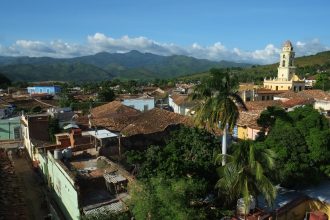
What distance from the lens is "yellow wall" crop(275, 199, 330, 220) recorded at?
1619 centimetres

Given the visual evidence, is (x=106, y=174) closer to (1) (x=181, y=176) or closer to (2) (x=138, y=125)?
(1) (x=181, y=176)

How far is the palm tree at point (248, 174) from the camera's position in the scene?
Result: 12.3 m

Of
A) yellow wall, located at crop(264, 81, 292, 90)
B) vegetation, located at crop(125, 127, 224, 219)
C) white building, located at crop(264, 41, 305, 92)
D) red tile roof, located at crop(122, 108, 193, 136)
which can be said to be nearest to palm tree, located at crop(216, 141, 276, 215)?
vegetation, located at crop(125, 127, 224, 219)

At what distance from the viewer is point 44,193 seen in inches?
861

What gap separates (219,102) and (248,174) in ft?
17.3

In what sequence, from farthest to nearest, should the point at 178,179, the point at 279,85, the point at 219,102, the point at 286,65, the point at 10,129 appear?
the point at 286,65 → the point at 279,85 → the point at 10,129 → the point at 219,102 → the point at 178,179

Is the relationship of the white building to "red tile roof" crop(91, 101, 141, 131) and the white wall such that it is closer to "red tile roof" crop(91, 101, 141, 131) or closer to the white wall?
the white wall

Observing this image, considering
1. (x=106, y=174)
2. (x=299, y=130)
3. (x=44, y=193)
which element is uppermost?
(x=299, y=130)

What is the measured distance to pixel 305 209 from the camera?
56.1 ft

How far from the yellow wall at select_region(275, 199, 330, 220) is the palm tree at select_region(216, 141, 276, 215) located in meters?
4.09

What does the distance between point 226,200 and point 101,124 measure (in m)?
14.7

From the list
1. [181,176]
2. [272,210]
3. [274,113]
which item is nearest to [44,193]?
[181,176]

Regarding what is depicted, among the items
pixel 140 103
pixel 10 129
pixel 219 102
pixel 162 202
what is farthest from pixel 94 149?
pixel 140 103

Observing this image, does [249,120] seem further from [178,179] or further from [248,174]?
[178,179]
